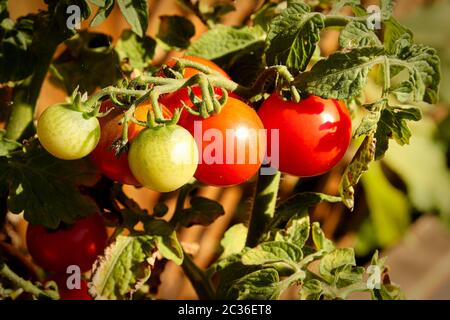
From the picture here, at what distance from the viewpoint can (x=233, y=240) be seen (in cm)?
105

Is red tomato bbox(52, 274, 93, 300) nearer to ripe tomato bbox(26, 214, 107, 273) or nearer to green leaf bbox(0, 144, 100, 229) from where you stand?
ripe tomato bbox(26, 214, 107, 273)

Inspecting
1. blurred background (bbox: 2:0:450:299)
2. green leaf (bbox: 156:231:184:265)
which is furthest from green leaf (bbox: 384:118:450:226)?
green leaf (bbox: 156:231:184:265)

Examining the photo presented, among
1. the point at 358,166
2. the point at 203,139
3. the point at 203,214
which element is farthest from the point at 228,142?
the point at 203,214

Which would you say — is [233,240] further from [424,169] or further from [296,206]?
[424,169]

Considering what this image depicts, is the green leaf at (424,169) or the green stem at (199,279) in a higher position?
the green stem at (199,279)

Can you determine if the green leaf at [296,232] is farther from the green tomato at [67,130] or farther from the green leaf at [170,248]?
the green tomato at [67,130]

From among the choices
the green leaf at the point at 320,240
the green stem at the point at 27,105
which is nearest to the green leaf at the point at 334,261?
the green leaf at the point at 320,240

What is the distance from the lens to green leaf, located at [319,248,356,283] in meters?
Result: 0.82

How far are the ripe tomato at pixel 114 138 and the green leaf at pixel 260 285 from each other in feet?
0.61

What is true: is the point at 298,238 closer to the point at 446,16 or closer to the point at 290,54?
the point at 290,54

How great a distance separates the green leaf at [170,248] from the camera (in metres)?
0.85

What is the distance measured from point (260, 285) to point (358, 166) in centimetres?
20

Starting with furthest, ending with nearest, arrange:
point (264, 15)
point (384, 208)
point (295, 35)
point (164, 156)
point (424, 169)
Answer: point (424, 169) → point (384, 208) → point (264, 15) → point (295, 35) → point (164, 156)

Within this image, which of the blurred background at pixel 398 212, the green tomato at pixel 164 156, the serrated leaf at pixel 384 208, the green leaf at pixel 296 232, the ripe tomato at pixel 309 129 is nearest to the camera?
the green tomato at pixel 164 156
